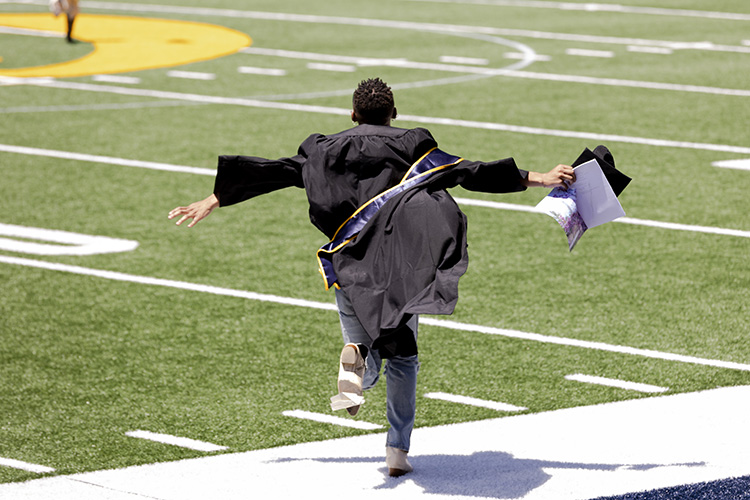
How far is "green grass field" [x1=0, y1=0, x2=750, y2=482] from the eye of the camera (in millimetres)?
6859

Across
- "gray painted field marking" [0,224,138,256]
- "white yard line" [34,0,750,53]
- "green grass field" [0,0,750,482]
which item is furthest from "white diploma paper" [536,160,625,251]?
"white yard line" [34,0,750,53]

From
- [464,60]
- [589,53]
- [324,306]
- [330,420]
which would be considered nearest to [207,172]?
[324,306]

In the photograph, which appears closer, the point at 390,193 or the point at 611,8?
the point at 390,193

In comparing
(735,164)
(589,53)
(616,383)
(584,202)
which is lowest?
(616,383)

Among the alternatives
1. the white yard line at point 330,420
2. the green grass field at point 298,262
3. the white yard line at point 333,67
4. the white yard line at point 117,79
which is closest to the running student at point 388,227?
the white yard line at point 330,420

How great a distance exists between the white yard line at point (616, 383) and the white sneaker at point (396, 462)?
5.80 ft

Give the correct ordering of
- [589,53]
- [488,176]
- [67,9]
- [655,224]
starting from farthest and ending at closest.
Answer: [67,9] → [589,53] → [655,224] → [488,176]

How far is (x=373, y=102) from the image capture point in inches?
221

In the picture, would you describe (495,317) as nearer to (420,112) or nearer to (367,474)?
(367,474)

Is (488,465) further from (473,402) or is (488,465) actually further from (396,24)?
(396,24)

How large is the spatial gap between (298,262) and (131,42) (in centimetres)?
1426

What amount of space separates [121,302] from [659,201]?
17.2 ft

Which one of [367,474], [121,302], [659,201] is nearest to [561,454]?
[367,474]

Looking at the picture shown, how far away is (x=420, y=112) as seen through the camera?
1567 centimetres
